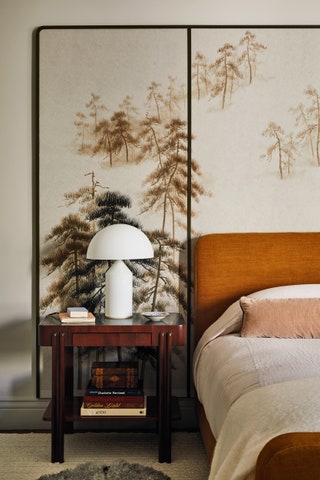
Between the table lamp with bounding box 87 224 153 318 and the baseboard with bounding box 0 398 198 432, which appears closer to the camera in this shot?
the table lamp with bounding box 87 224 153 318

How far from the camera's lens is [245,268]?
3.35m

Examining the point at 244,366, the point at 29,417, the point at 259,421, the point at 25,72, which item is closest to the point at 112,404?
the point at 29,417

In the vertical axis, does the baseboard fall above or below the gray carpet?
above

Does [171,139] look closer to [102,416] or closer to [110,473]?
[102,416]

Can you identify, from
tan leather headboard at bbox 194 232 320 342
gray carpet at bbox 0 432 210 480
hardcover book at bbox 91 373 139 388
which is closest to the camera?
gray carpet at bbox 0 432 210 480

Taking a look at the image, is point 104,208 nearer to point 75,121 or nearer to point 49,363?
point 75,121

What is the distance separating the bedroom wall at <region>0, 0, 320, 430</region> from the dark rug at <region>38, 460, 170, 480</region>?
0.75 m

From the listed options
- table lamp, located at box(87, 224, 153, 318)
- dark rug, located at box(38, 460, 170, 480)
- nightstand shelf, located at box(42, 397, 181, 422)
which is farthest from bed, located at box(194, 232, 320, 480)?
table lamp, located at box(87, 224, 153, 318)

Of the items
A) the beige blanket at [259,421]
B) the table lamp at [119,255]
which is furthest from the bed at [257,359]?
the table lamp at [119,255]

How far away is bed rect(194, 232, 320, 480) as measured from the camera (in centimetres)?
152

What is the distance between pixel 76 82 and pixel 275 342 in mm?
1814

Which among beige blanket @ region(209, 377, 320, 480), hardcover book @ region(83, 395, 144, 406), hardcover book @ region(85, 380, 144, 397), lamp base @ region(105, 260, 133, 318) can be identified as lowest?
hardcover book @ region(83, 395, 144, 406)

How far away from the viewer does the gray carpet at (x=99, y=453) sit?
9.16ft

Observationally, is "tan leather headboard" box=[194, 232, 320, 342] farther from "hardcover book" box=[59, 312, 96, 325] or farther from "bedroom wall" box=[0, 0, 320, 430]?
"bedroom wall" box=[0, 0, 320, 430]
